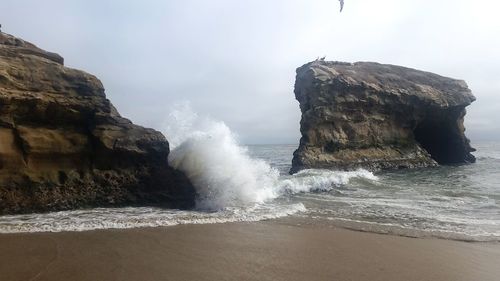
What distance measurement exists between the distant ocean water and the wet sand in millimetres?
817

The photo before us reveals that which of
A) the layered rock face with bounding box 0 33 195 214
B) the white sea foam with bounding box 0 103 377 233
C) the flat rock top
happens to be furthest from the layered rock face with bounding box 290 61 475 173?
the layered rock face with bounding box 0 33 195 214

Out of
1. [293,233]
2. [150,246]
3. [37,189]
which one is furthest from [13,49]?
[293,233]

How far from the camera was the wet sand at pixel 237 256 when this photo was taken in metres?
4.83

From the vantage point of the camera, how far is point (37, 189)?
29.8 feet

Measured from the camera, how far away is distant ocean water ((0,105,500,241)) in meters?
7.72

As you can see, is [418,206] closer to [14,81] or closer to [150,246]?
[150,246]

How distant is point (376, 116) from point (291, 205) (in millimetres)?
18830

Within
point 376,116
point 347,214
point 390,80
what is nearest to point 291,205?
point 347,214

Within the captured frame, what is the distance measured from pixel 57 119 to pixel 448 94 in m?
27.9

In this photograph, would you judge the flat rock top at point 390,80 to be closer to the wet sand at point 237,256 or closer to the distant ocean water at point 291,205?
the distant ocean water at point 291,205

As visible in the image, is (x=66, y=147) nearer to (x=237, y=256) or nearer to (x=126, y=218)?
(x=126, y=218)

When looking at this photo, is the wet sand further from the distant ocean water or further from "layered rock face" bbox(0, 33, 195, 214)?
"layered rock face" bbox(0, 33, 195, 214)

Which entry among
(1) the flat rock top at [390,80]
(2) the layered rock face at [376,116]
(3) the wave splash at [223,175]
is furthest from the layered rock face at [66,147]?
(1) the flat rock top at [390,80]

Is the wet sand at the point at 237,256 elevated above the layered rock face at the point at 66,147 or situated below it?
below
